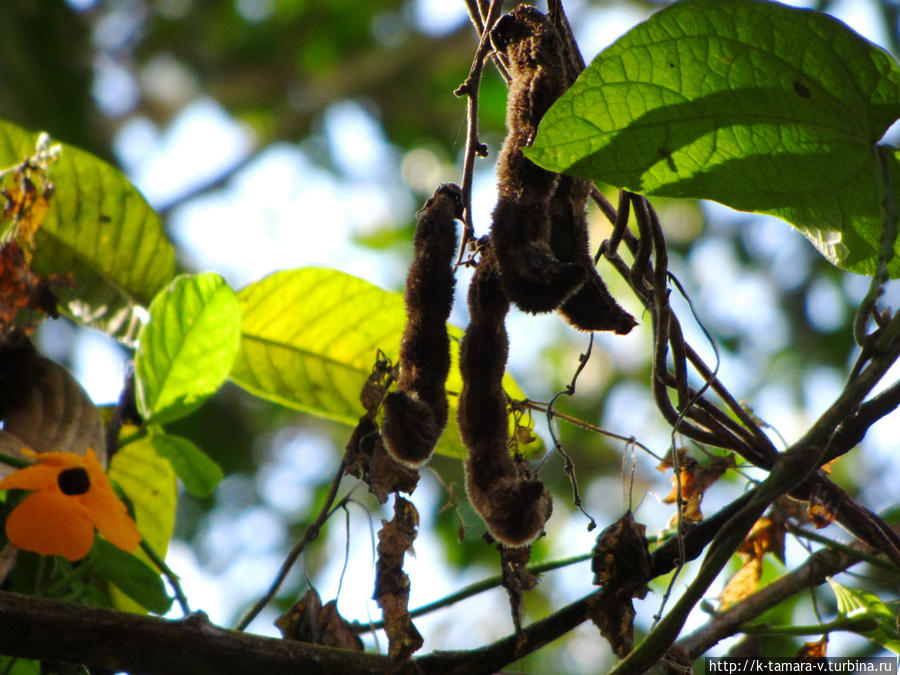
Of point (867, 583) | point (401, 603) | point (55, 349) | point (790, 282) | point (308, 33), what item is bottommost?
point (401, 603)

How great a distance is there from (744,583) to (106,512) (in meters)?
0.74

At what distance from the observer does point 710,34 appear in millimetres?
722

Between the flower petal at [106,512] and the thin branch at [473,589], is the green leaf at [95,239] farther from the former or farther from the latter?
the thin branch at [473,589]

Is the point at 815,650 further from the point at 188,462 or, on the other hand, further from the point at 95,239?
the point at 95,239

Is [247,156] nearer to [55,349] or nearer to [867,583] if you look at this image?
[55,349]

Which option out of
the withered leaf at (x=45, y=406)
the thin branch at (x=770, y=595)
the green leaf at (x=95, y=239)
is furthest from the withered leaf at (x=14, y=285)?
the thin branch at (x=770, y=595)

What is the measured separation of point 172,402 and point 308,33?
172 inches

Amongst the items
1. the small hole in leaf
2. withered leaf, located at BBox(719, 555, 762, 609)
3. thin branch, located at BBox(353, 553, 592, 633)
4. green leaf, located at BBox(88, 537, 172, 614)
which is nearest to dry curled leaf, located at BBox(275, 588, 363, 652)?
thin branch, located at BBox(353, 553, 592, 633)

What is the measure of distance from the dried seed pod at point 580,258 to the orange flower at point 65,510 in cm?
52

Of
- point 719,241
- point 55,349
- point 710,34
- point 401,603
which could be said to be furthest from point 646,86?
point 719,241

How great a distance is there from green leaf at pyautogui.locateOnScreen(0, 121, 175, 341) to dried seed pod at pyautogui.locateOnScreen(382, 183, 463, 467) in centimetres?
68

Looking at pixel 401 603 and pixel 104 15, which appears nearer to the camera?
pixel 401 603

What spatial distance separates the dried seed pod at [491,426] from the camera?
0.71 meters

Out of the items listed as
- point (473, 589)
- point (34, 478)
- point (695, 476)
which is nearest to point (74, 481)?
point (34, 478)
